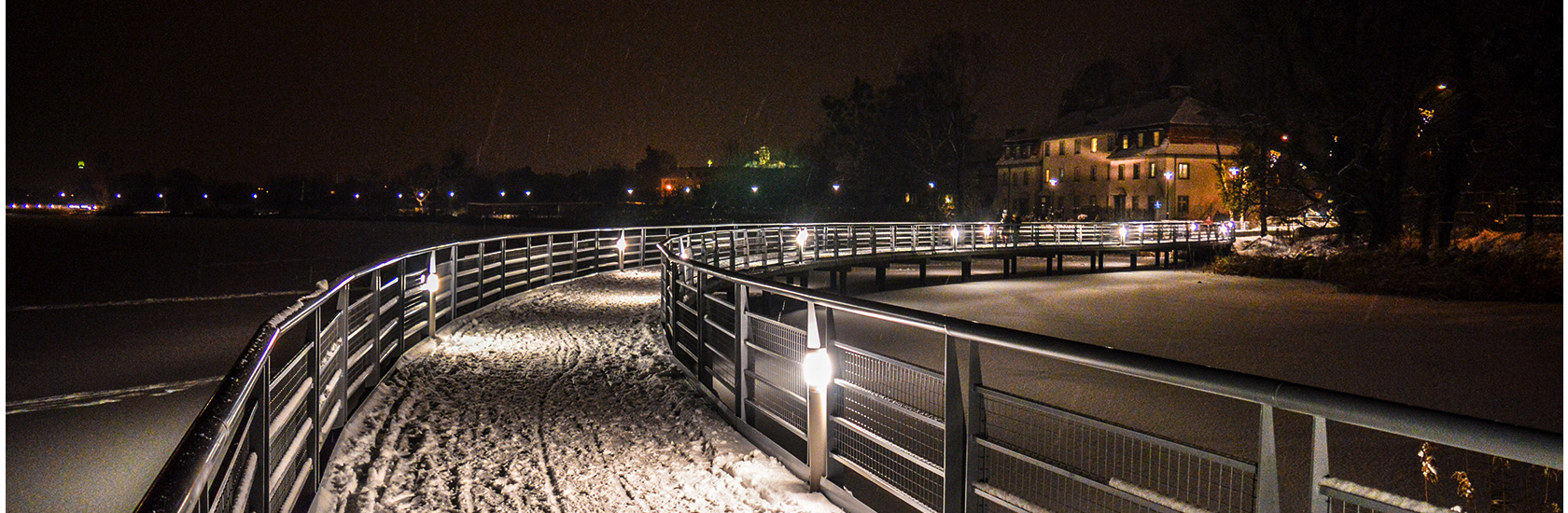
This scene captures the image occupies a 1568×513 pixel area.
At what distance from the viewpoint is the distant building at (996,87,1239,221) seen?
67.1m

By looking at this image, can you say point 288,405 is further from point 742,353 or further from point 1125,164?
point 1125,164

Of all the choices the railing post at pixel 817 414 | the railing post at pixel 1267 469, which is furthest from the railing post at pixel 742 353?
the railing post at pixel 1267 469

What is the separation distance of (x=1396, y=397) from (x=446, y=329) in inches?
509

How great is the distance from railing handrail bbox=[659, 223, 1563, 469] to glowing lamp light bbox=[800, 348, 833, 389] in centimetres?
119

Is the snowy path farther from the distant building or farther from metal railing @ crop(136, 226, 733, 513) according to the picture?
the distant building

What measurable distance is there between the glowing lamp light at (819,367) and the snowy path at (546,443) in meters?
0.60

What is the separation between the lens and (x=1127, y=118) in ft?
236

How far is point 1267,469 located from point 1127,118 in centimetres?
7371

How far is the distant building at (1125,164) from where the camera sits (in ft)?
220

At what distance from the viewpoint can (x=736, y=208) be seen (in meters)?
66.9

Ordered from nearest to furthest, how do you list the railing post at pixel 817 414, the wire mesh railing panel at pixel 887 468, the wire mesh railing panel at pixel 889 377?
the wire mesh railing panel at pixel 889 377 → the wire mesh railing panel at pixel 887 468 → the railing post at pixel 817 414

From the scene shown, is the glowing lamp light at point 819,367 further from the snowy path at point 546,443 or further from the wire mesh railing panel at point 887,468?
the snowy path at point 546,443

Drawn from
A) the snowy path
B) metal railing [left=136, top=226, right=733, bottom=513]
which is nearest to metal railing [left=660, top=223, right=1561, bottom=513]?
the snowy path

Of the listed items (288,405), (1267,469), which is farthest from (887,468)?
(288,405)
